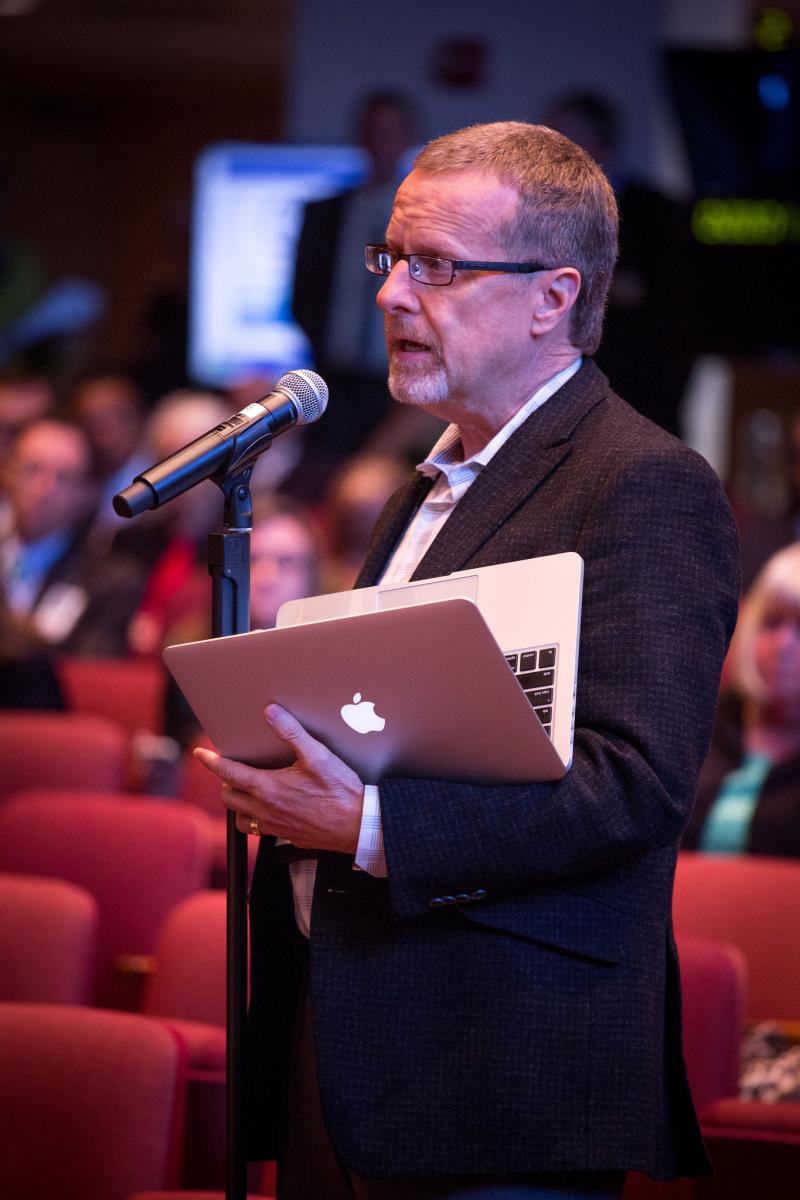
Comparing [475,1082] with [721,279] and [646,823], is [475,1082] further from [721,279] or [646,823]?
[721,279]

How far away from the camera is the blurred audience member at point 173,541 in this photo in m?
5.17

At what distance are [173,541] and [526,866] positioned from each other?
15.2 ft

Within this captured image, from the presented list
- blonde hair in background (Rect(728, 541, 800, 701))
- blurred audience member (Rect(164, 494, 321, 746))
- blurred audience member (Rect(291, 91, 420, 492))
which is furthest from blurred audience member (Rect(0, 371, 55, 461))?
blonde hair in background (Rect(728, 541, 800, 701))

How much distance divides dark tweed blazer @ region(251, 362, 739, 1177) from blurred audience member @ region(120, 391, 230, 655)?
3.38 m

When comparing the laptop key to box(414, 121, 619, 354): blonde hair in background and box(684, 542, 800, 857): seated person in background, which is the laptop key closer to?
box(414, 121, 619, 354): blonde hair in background

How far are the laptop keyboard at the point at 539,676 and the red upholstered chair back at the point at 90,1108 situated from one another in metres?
0.73

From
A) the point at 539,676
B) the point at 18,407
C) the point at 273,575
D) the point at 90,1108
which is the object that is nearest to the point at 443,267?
the point at 539,676

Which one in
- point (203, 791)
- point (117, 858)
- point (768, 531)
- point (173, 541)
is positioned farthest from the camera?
point (173, 541)

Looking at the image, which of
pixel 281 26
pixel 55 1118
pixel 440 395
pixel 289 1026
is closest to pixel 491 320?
pixel 440 395

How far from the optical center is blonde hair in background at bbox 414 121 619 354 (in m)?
1.54

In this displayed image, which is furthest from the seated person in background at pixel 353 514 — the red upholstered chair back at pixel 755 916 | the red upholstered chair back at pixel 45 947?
the red upholstered chair back at pixel 45 947

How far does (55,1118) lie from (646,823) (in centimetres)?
91

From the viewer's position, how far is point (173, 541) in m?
5.87

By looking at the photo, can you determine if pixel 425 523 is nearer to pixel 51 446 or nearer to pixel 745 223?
pixel 745 223
